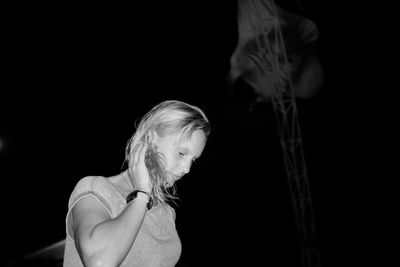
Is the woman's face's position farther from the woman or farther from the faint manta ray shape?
the faint manta ray shape

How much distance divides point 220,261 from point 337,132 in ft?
10.9

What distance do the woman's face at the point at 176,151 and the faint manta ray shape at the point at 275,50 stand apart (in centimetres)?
321

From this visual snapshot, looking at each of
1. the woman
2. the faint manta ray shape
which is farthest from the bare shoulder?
the faint manta ray shape

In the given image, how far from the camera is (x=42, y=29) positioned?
15.7 feet

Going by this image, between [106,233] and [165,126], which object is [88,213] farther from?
[165,126]

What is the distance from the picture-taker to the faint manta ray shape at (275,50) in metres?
3.88

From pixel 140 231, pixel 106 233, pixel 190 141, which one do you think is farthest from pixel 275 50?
pixel 106 233

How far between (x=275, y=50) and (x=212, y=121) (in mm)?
2629

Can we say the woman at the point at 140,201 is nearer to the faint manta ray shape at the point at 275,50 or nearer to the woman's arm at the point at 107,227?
the woman's arm at the point at 107,227

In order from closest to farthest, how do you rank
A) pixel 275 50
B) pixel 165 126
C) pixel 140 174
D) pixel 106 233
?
1. pixel 106 233
2. pixel 140 174
3. pixel 165 126
4. pixel 275 50

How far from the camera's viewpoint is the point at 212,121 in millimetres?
6438

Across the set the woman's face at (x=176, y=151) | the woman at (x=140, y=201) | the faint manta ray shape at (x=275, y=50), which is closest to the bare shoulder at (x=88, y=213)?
the woman at (x=140, y=201)

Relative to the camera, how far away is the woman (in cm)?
69

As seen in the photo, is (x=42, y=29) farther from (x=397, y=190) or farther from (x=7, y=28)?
(x=397, y=190)
